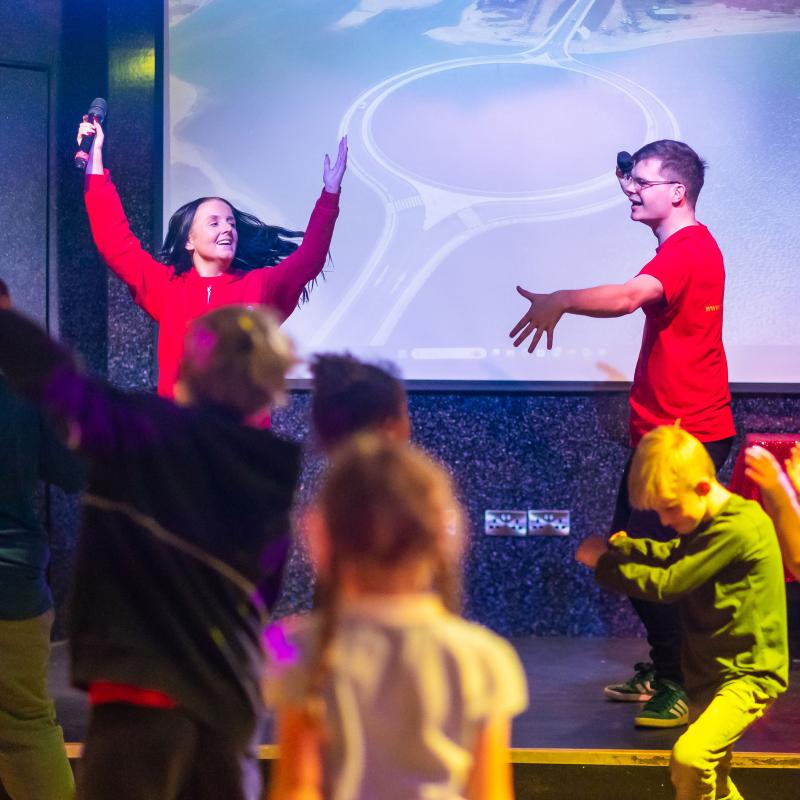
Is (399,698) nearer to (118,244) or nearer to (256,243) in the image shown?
(118,244)

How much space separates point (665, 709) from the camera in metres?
3.01

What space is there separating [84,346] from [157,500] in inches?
105

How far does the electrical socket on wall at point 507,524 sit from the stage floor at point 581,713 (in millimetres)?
392

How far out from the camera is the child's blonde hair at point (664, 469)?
2150 mm

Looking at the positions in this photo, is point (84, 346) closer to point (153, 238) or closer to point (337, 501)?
point (153, 238)

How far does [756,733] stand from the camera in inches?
115

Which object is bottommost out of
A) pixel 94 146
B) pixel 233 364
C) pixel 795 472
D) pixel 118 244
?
pixel 795 472

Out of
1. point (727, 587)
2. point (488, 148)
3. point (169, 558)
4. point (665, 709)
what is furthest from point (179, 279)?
point (169, 558)

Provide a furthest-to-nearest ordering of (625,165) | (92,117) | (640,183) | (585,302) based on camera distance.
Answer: (92,117) → (625,165) → (640,183) → (585,302)

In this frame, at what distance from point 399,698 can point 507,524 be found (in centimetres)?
290

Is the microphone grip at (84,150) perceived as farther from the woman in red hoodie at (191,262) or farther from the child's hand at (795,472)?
the child's hand at (795,472)

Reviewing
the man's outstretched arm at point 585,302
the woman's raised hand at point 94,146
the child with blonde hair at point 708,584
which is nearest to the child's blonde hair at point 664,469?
the child with blonde hair at point 708,584

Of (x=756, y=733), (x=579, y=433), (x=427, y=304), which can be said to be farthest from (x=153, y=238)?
(x=756, y=733)

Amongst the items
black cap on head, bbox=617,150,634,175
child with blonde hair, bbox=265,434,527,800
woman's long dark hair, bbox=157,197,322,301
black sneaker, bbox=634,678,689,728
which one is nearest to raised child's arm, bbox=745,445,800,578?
black sneaker, bbox=634,678,689,728
